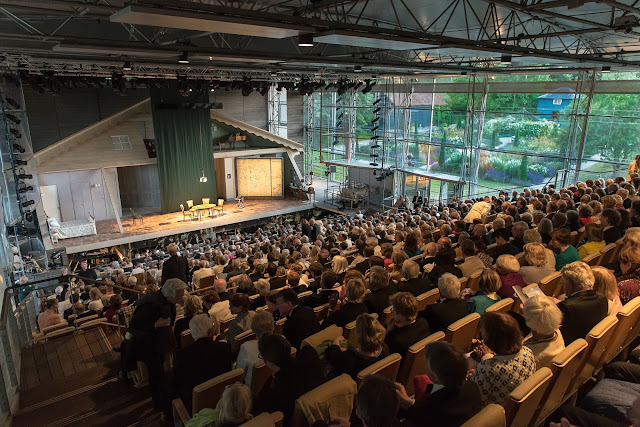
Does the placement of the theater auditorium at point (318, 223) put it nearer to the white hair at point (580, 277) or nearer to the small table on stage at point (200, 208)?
the white hair at point (580, 277)

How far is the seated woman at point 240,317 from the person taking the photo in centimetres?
381

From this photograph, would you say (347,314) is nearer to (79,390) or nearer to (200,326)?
(200,326)

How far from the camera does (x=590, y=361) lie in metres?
2.99

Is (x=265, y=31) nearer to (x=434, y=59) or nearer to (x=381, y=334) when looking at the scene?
(x=381, y=334)

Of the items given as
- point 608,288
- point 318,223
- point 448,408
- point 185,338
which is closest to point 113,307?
point 185,338

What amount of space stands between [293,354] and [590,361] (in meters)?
2.06

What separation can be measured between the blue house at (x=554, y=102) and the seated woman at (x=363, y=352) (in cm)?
1558

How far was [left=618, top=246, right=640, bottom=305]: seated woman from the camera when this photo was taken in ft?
11.6

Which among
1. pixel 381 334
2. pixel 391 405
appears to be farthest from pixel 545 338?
pixel 391 405

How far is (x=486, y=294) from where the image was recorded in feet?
12.2

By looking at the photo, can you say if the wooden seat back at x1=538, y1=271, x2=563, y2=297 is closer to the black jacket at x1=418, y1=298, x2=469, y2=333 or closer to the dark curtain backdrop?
the black jacket at x1=418, y1=298, x2=469, y2=333

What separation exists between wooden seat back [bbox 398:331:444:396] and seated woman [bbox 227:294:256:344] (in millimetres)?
1405

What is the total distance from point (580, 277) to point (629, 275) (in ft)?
2.68

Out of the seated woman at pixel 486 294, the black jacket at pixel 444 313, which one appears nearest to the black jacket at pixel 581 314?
the seated woman at pixel 486 294
